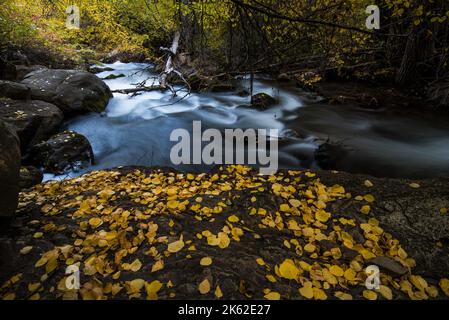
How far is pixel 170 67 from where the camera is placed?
10.2m

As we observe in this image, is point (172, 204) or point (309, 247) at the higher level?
point (172, 204)

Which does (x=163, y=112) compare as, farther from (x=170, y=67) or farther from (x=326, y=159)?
(x=326, y=159)

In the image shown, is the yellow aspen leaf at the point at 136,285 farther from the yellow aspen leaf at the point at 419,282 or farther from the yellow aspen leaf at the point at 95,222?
the yellow aspen leaf at the point at 419,282

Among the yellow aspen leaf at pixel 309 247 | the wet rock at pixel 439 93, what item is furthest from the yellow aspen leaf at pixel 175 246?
the wet rock at pixel 439 93

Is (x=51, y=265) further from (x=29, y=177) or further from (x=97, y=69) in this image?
(x=97, y=69)

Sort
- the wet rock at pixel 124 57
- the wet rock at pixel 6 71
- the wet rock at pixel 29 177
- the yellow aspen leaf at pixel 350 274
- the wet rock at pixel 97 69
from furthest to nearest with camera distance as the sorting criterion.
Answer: the wet rock at pixel 124 57
the wet rock at pixel 97 69
the wet rock at pixel 6 71
the wet rock at pixel 29 177
the yellow aspen leaf at pixel 350 274

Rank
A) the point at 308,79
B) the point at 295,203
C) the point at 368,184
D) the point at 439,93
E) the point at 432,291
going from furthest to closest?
the point at 308,79 < the point at 439,93 < the point at 368,184 < the point at 295,203 < the point at 432,291

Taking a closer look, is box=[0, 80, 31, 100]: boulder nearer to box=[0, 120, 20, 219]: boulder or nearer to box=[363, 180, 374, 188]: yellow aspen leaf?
box=[0, 120, 20, 219]: boulder

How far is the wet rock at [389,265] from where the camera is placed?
245 centimetres

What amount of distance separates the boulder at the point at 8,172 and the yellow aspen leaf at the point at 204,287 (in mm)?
2137

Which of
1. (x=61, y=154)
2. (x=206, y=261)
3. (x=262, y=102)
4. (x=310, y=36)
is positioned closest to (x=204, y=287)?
(x=206, y=261)

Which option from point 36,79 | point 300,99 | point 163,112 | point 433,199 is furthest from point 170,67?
point 433,199

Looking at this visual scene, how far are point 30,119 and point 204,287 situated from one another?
568cm

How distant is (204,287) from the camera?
2.30 meters
